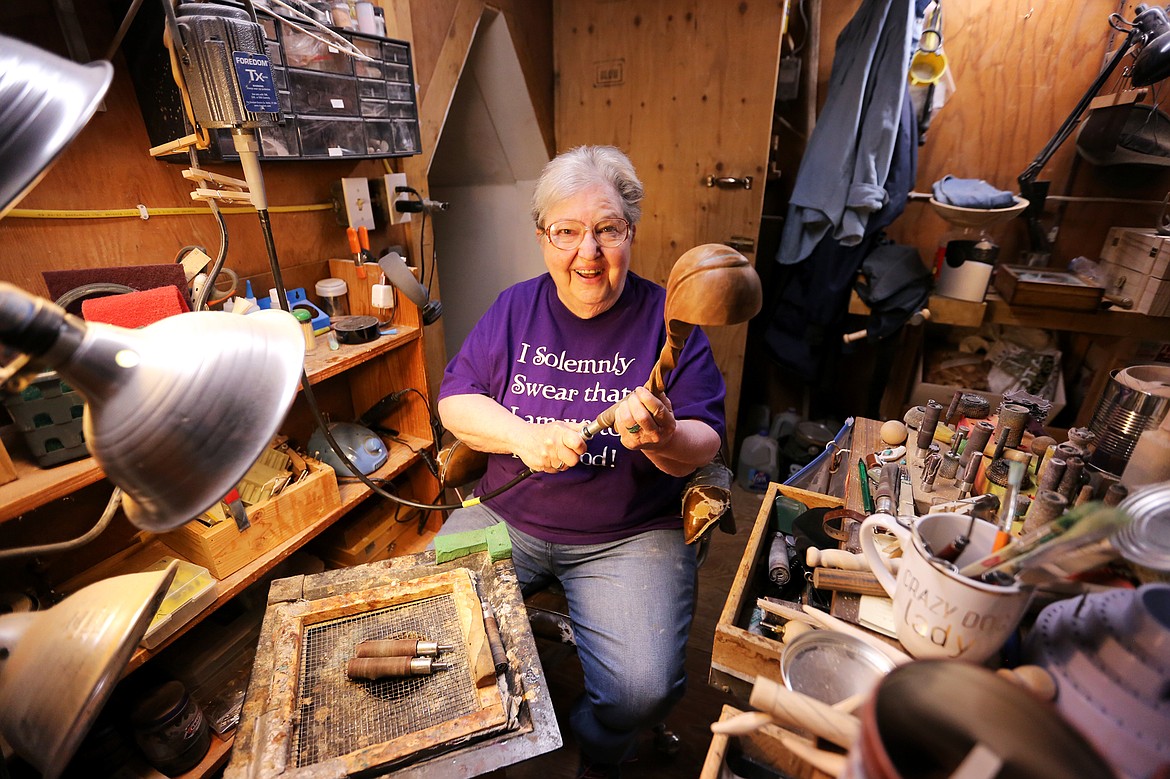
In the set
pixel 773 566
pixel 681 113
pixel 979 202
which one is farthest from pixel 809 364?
pixel 773 566

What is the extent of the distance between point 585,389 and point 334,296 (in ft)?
3.14

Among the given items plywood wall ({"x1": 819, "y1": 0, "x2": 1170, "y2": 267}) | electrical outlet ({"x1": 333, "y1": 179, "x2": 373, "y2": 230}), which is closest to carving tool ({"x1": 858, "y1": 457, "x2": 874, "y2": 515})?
electrical outlet ({"x1": 333, "y1": 179, "x2": 373, "y2": 230})

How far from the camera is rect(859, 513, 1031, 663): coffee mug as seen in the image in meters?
0.57

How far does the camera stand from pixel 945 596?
23.5 inches

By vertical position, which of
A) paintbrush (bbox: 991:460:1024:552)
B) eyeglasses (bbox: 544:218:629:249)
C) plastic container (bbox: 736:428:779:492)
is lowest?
plastic container (bbox: 736:428:779:492)

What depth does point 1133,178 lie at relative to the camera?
2.48 metres

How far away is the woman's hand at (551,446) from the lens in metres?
1.16

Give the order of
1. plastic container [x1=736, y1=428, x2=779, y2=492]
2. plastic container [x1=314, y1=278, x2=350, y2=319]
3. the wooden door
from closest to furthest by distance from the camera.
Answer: plastic container [x1=314, y1=278, x2=350, y2=319]
the wooden door
plastic container [x1=736, y1=428, x2=779, y2=492]

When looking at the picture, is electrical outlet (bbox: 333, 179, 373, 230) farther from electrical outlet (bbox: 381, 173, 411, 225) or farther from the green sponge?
the green sponge

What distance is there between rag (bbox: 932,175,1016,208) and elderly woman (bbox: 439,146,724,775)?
171 cm

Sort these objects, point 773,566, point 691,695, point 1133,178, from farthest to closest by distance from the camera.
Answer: point 1133,178, point 691,695, point 773,566

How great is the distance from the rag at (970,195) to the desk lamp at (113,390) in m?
2.74

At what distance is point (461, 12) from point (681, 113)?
105 centimetres

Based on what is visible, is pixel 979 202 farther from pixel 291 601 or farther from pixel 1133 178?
pixel 291 601
